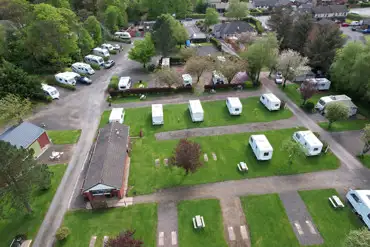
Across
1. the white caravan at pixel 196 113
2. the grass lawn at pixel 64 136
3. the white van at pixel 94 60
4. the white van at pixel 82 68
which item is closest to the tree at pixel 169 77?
the white caravan at pixel 196 113

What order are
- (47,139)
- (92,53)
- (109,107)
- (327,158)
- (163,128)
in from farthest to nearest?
(92,53) < (109,107) < (163,128) < (47,139) < (327,158)

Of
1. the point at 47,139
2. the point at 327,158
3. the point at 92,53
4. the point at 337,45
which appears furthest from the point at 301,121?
the point at 92,53

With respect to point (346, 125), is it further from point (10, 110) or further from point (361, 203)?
point (10, 110)

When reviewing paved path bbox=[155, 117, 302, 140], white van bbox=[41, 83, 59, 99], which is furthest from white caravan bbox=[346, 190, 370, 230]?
white van bbox=[41, 83, 59, 99]

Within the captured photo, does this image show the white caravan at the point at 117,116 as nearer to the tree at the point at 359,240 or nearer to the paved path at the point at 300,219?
the paved path at the point at 300,219

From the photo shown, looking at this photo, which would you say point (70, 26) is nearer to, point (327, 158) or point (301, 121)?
point (301, 121)

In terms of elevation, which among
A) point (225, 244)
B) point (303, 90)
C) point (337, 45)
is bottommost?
point (225, 244)
